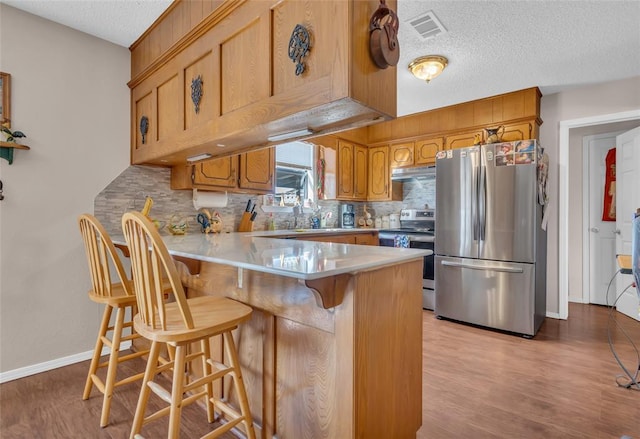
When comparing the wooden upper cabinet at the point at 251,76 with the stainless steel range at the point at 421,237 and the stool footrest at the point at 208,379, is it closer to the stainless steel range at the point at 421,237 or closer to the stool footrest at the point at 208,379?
the stool footrest at the point at 208,379

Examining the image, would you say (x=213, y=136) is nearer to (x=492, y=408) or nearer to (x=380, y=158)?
(x=492, y=408)

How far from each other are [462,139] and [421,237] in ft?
4.27

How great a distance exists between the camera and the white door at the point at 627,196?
11.1ft

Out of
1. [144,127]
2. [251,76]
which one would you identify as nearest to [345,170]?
[144,127]

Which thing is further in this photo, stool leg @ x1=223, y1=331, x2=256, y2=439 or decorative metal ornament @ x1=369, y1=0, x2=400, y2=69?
stool leg @ x1=223, y1=331, x2=256, y2=439

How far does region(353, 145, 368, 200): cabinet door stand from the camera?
470 centimetres

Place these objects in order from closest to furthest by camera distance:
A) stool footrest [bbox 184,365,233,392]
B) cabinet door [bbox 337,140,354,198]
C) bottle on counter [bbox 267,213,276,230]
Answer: stool footrest [bbox 184,365,233,392], bottle on counter [bbox 267,213,276,230], cabinet door [bbox 337,140,354,198]

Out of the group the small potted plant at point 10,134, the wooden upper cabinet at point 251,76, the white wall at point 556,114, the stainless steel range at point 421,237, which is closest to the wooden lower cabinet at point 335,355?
the wooden upper cabinet at point 251,76

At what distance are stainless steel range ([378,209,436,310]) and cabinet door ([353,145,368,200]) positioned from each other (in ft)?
2.46

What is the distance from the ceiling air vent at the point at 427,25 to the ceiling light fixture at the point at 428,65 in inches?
12.5

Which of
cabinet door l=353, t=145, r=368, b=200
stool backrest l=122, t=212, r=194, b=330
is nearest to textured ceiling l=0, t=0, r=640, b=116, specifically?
cabinet door l=353, t=145, r=368, b=200

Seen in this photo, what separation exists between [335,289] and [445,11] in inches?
82.4

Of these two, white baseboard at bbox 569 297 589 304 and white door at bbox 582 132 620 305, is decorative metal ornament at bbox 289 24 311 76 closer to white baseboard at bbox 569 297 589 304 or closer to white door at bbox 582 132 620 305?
white door at bbox 582 132 620 305

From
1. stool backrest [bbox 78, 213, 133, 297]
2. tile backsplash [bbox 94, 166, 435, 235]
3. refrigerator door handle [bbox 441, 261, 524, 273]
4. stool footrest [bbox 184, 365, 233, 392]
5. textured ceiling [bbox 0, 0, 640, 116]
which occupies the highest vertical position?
textured ceiling [bbox 0, 0, 640, 116]
